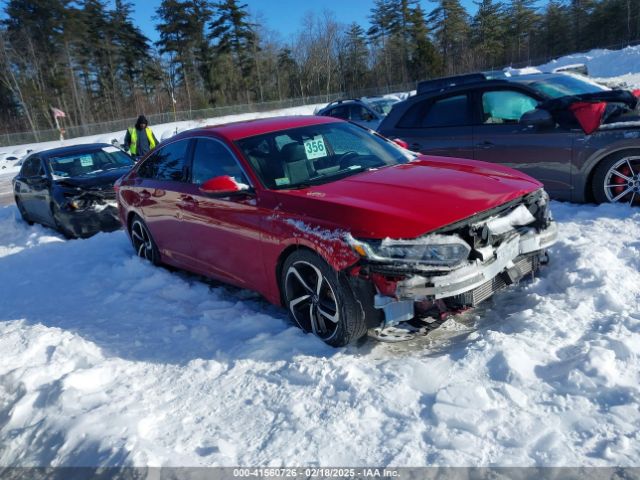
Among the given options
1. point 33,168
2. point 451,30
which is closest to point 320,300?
point 33,168

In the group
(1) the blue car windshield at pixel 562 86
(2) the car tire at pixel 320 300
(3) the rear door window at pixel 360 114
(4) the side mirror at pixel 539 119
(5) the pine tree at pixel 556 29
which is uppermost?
(5) the pine tree at pixel 556 29

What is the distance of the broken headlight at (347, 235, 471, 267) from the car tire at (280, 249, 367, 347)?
0.29m

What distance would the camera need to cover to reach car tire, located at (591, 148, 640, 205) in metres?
5.47

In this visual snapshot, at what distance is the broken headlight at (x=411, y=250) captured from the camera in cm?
315

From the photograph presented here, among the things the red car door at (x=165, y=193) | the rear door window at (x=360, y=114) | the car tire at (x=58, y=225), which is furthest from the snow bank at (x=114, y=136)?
the red car door at (x=165, y=193)

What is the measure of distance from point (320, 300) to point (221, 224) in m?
1.30

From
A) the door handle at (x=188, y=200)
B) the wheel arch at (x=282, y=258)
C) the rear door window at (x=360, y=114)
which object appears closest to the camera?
the wheel arch at (x=282, y=258)

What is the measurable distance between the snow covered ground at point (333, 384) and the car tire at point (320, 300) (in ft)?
0.43

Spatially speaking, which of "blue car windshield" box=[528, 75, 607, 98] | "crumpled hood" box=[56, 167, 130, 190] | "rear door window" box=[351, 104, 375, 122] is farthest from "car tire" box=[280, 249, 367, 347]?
"rear door window" box=[351, 104, 375, 122]

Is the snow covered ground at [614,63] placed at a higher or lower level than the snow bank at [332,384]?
higher

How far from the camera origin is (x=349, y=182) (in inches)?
153

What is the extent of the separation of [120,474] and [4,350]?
7.32ft

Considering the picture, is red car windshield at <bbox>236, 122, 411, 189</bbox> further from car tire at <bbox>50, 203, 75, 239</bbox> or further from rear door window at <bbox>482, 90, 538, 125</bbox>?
car tire at <bbox>50, 203, 75, 239</bbox>

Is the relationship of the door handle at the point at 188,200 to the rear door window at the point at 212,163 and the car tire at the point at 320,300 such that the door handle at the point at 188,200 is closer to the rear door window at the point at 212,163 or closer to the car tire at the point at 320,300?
the rear door window at the point at 212,163
